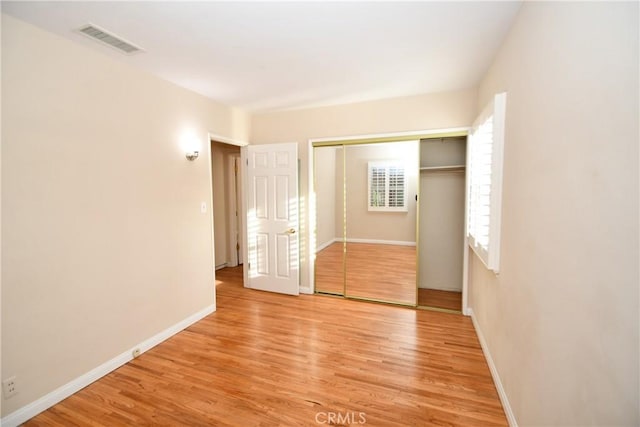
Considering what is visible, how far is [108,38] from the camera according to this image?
207cm

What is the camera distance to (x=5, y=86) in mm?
1746

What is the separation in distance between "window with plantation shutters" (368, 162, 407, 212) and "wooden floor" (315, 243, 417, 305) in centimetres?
75

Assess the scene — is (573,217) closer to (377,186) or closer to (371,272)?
(371,272)

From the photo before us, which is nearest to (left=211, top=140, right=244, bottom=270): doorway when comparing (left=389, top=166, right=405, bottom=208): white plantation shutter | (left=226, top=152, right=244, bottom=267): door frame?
(left=226, top=152, right=244, bottom=267): door frame

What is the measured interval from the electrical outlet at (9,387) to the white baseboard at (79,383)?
0.13m

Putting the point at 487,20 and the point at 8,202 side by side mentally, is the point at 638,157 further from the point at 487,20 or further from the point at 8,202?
the point at 8,202

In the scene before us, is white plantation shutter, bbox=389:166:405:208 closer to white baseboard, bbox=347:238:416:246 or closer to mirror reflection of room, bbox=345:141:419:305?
mirror reflection of room, bbox=345:141:419:305

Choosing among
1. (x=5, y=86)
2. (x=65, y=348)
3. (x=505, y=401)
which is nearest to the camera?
(x=5, y=86)

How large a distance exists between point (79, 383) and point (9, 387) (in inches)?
17.3

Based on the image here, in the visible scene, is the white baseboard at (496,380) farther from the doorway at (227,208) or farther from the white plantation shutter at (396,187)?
the doorway at (227,208)

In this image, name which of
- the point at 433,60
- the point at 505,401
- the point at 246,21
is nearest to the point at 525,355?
the point at 505,401

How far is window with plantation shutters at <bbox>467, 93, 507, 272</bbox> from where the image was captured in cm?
203

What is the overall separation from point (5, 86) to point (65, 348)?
6.01 ft

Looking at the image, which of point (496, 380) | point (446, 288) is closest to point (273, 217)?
point (446, 288)
